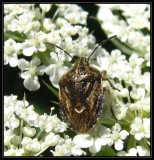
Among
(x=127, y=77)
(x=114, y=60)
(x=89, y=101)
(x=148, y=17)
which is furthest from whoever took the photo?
(x=148, y=17)

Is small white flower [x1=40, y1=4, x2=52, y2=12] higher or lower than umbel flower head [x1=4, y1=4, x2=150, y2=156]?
higher

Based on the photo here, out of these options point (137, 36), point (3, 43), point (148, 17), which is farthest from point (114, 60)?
point (3, 43)

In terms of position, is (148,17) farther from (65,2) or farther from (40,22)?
(40,22)

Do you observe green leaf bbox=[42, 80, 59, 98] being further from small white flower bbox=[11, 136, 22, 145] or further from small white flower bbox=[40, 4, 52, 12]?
small white flower bbox=[40, 4, 52, 12]

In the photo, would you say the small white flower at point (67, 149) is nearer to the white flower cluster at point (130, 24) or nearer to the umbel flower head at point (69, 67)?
the umbel flower head at point (69, 67)

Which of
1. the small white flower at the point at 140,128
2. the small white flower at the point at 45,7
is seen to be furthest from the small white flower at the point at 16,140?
the small white flower at the point at 45,7


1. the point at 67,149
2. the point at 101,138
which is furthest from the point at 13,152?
the point at 101,138

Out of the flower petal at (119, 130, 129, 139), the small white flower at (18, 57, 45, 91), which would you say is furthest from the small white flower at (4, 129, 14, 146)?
the flower petal at (119, 130, 129, 139)
